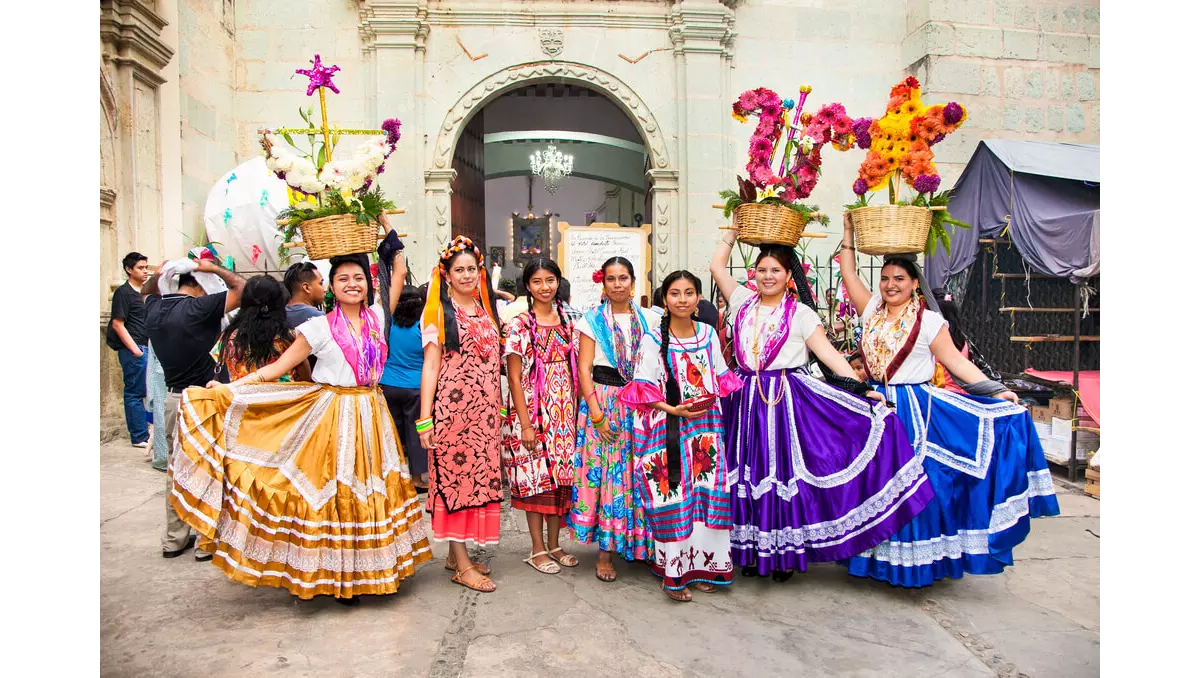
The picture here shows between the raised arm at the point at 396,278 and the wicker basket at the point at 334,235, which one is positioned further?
the raised arm at the point at 396,278

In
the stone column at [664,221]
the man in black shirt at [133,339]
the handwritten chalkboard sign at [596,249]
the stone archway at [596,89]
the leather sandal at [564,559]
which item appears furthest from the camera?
the stone column at [664,221]

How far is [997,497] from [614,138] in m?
11.7

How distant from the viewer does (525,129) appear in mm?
14609

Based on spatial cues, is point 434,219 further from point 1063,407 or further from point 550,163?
point 1063,407

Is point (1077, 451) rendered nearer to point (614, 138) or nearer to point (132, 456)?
point (132, 456)

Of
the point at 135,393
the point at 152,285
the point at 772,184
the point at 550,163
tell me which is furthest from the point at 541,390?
the point at 550,163

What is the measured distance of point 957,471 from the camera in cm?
378

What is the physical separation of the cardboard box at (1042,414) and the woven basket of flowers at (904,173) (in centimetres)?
398

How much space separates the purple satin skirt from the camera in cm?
375

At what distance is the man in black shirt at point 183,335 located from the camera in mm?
4211

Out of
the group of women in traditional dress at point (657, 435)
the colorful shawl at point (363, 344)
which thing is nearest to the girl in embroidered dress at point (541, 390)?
the group of women in traditional dress at point (657, 435)

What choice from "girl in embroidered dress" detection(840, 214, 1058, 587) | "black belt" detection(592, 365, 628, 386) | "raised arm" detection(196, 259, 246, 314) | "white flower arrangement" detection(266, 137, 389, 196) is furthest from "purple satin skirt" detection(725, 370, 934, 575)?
"raised arm" detection(196, 259, 246, 314)

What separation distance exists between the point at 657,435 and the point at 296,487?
5.49ft

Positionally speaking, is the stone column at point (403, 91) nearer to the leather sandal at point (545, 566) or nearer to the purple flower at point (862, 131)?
the leather sandal at point (545, 566)
